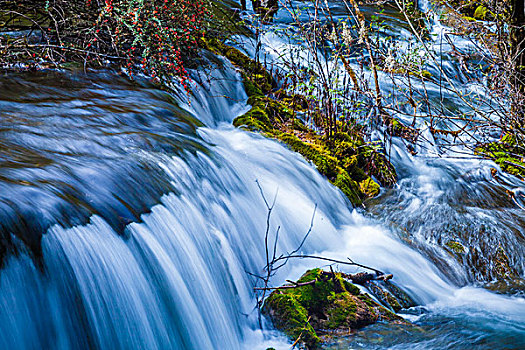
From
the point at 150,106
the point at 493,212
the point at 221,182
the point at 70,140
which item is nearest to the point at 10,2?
the point at 150,106

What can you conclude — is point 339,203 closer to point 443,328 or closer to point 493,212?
point 493,212

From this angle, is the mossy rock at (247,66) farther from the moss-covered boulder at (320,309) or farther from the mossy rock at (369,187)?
the moss-covered boulder at (320,309)

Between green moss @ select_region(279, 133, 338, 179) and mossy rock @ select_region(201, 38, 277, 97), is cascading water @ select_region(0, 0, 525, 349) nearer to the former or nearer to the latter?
green moss @ select_region(279, 133, 338, 179)

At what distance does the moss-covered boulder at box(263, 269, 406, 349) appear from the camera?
11.4 ft

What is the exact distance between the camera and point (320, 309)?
3.68 m

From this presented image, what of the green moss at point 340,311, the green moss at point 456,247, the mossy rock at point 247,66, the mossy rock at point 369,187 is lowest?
the green moss at point 456,247

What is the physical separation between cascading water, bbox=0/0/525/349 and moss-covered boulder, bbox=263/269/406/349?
128mm

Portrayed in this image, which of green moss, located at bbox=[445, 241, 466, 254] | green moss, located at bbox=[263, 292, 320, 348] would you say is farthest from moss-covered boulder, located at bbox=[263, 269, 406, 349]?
green moss, located at bbox=[445, 241, 466, 254]

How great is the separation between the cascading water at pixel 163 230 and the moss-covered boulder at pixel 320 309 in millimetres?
128

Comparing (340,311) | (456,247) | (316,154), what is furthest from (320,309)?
(316,154)

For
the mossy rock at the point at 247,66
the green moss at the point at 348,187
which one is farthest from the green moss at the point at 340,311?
the mossy rock at the point at 247,66

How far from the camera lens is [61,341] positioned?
242 centimetres

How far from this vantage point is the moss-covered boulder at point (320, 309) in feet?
11.4

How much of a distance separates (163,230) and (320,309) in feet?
4.28
